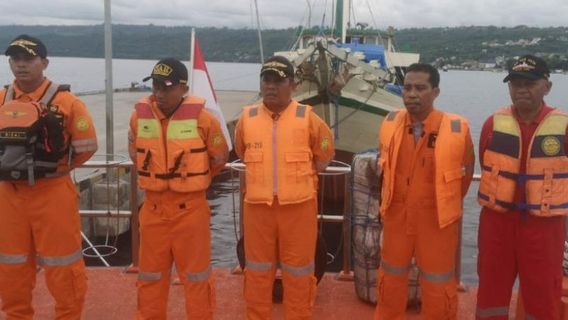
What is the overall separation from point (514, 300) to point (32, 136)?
3388 mm

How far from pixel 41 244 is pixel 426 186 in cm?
221

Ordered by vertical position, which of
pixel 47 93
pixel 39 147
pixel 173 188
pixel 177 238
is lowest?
pixel 177 238

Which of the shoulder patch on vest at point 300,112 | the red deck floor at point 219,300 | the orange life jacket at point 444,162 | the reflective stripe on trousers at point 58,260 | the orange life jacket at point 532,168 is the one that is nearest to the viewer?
the orange life jacket at point 532,168

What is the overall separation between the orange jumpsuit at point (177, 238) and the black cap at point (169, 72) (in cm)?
19

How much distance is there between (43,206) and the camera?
11.1 ft

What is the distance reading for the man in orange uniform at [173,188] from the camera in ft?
11.3

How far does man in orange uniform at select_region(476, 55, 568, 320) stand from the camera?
3.21 m

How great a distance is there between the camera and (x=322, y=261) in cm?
428

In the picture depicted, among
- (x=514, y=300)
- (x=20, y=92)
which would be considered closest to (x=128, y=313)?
(x=20, y=92)

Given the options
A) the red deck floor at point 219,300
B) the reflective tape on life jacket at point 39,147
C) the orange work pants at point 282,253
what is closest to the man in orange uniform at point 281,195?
the orange work pants at point 282,253

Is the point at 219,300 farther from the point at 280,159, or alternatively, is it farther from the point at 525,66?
the point at 525,66

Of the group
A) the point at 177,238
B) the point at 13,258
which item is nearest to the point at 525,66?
the point at 177,238

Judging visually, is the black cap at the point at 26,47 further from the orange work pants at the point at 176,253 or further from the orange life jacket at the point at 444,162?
the orange life jacket at the point at 444,162

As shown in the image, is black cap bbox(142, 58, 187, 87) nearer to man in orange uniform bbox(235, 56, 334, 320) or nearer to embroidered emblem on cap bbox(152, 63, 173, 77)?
embroidered emblem on cap bbox(152, 63, 173, 77)
